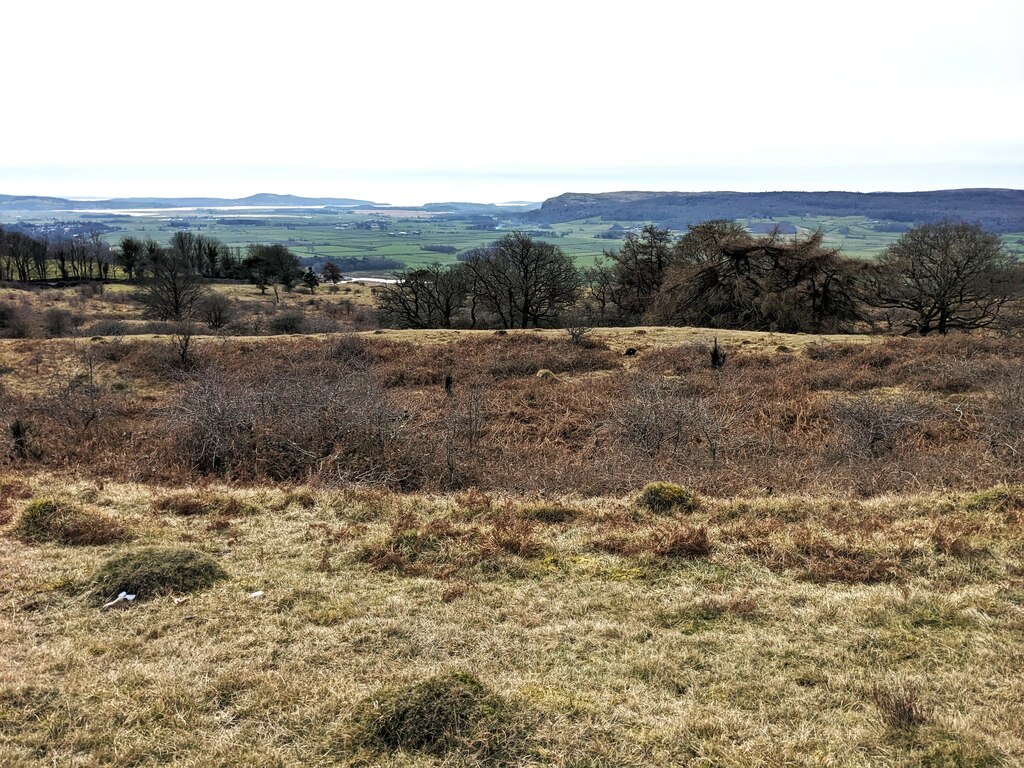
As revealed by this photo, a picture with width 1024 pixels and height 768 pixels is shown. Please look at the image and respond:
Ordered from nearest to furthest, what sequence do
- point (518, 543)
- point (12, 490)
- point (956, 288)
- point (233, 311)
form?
1. point (518, 543)
2. point (12, 490)
3. point (956, 288)
4. point (233, 311)

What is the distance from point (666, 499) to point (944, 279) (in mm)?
28745

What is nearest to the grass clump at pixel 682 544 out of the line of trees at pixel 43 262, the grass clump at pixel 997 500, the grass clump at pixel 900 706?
the grass clump at pixel 900 706

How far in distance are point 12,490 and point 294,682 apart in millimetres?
7118

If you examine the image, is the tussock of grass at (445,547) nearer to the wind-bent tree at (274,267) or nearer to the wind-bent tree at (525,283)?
the wind-bent tree at (525,283)

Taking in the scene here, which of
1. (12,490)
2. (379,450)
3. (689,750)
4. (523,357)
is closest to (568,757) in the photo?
(689,750)

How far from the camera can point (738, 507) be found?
8172 millimetres

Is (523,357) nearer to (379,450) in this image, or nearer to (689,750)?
(379,450)

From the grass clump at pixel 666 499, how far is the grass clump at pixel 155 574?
515 centimetres

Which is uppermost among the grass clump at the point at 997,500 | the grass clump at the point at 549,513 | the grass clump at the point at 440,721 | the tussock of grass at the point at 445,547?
the grass clump at the point at 440,721

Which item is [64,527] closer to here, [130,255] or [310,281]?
[310,281]

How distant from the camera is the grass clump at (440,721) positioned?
3.80 metres

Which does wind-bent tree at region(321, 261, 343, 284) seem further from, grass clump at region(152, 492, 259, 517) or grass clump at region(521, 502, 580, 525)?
grass clump at region(521, 502, 580, 525)

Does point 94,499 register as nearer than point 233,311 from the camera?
Yes

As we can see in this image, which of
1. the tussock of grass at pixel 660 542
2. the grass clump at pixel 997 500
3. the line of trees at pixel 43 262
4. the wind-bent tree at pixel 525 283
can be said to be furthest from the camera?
the line of trees at pixel 43 262
